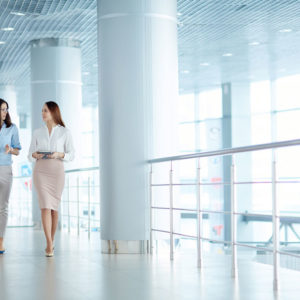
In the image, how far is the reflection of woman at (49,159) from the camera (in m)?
3.51

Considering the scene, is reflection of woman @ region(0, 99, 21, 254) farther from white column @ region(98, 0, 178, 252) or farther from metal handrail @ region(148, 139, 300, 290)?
metal handrail @ region(148, 139, 300, 290)

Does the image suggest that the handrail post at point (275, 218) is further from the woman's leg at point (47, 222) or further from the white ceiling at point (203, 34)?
the white ceiling at point (203, 34)

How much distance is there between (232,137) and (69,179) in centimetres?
596

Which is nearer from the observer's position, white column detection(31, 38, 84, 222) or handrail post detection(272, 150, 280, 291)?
handrail post detection(272, 150, 280, 291)

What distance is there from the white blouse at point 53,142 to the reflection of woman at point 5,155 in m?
0.12

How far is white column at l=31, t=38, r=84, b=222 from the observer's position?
6.48 m

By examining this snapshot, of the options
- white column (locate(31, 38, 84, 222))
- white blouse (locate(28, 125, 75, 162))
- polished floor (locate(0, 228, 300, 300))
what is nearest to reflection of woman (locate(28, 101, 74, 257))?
white blouse (locate(28, 125, 75, 162))

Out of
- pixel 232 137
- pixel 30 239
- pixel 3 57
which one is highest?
pixel 3 57

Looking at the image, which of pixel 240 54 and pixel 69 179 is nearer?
pixel 69 179

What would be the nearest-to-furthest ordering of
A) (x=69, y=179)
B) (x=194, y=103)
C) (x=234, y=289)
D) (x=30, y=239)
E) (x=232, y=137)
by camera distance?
(x=234, y=289) < (x=30, y=239) < (x=69, y=179) < (x=232, y=137) < (x=194, y=103)

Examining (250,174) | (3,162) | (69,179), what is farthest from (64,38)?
(250,174)

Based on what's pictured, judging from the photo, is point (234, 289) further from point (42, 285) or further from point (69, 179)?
point (69, 179)

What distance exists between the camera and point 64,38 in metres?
6.73

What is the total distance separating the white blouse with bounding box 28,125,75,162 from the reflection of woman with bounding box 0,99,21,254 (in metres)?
0.12
